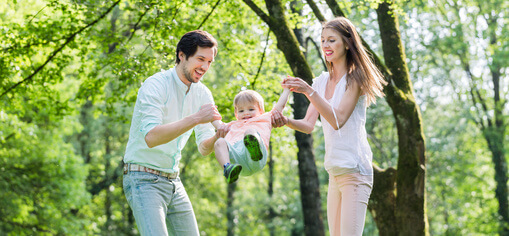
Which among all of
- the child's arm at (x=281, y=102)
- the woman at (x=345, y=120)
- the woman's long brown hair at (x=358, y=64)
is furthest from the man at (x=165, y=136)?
the woman's long brown hair at (x=358, y=64)

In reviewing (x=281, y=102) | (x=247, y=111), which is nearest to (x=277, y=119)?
(x=281, y=102)

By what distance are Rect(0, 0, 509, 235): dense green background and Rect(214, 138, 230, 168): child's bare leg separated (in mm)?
4851

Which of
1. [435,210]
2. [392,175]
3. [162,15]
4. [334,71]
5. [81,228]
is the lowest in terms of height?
[435,210]

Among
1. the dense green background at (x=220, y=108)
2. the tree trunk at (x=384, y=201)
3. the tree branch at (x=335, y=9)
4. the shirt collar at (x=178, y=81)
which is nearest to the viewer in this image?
the shirt collar at (x=178, y=81)

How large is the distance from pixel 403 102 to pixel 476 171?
20660mm

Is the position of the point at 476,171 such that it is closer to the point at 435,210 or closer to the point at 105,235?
the point at 435,210

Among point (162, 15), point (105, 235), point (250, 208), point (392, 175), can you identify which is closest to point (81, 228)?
point (105, 235)

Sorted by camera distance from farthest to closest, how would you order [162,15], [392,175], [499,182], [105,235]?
[105,235]
[499,182]
[162,15]
[392,175]

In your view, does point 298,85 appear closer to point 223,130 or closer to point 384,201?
point 223,130

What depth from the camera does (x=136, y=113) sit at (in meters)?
3.67

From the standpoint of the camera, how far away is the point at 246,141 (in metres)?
3.84

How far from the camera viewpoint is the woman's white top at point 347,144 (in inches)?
151

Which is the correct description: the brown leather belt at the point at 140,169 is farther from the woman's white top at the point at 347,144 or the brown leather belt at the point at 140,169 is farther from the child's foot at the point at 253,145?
the woman's white top at the point at 347,144

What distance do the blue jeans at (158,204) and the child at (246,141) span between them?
417mm
